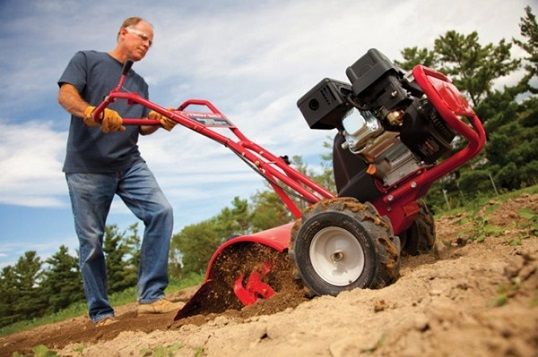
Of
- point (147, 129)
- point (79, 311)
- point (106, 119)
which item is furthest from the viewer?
point (79, 311)

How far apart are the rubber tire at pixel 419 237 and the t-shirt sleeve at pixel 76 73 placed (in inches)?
119

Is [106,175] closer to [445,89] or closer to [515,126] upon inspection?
[445,89]

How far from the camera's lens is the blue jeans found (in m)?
3.71

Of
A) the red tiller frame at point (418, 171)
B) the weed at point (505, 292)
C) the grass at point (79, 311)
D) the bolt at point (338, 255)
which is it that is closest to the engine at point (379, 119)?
the red tiller frame at point (418, 171)

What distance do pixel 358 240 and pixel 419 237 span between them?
1.31 metres

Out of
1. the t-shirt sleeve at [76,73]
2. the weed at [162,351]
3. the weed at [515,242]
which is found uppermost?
the t-shirt sleeve at [76,73]

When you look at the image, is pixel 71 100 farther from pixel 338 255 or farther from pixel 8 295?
pixel 8 295

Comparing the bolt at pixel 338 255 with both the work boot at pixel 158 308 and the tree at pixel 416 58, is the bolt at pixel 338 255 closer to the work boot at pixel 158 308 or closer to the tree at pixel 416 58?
the work boot at pixel 158 308

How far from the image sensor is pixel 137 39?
4.02 meters

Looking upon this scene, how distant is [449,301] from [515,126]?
66.5 ft

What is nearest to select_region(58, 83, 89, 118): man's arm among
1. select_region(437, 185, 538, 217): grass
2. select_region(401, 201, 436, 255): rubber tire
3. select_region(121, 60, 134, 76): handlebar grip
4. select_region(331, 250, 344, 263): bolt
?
select_region(121, 60, 134, 76): handlebar grip

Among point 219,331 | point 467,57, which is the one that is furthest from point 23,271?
point 219,331

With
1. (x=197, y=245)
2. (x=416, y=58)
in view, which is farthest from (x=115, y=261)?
(x=416, y=58)

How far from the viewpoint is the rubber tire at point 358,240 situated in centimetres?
238
